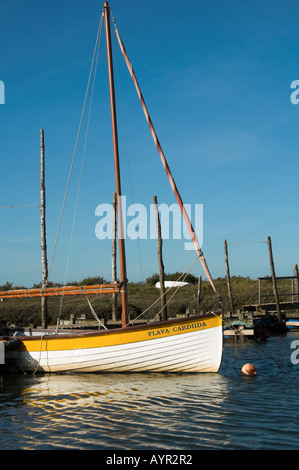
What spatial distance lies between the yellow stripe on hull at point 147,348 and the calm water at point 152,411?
0.41 m

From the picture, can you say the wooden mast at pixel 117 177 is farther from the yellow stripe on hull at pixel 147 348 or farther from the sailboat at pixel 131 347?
the yellow stripe on hull at pixel 147 348

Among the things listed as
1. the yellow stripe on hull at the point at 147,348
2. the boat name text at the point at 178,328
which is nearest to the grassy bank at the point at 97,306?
the yellow stripe on hull at the point at 147,348

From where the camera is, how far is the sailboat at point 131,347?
15.2m

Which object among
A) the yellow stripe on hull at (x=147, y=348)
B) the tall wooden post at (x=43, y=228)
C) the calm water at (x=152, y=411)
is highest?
the tall wooden post at (x=43, y=228)

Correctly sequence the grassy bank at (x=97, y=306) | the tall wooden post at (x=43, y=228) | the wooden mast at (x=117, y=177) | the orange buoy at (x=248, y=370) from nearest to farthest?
the orange buoy at (x=248, y=370), the wooden mast at (x=117, y=177), the tall wooden post at (x=43, y=228), the grassy bank at (x=97, y=306)

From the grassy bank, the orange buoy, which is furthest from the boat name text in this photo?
the grassy bank

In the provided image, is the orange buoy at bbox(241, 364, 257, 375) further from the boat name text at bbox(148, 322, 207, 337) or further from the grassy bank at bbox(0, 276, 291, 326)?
the grassy bank at bbox(0, 276, 291, 326)

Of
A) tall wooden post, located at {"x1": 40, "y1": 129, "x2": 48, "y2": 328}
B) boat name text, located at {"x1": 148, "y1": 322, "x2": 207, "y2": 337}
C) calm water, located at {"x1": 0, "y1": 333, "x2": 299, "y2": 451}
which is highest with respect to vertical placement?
tall wooden post, located at {"x1": 40, "y1": 129, "x2": 48, "y2": 328}

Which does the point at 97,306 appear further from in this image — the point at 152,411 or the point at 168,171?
the point at 152,411

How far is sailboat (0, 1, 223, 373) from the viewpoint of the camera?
15.2m

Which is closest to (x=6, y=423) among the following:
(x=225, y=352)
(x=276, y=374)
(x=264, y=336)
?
(x=276, y=374)

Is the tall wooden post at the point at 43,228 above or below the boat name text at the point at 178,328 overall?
above

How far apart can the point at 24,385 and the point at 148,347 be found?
4.48m
